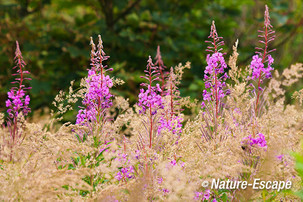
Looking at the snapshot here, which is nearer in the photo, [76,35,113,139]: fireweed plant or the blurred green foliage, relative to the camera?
[76,35,113,139]: fireweed plant

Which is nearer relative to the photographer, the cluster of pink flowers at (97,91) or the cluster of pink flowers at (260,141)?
the cluster of pink flowers at (260,141)

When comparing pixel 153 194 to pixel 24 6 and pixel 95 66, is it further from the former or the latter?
pixel 24 6

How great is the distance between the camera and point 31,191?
5.06 ft

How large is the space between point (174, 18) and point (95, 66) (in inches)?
138

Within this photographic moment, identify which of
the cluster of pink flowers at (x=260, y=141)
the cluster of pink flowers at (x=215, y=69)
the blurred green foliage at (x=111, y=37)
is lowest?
the cluster of pink flowers at (x=260, y=141)

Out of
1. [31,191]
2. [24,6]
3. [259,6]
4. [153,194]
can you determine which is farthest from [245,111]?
[259,6]

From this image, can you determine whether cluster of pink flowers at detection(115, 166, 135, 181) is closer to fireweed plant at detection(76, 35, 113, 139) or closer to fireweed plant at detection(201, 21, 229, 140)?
fireweed plant at detection(76, 35, 113, 139)

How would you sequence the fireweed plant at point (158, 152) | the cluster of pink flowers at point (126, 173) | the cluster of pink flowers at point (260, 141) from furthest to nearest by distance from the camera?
the cluster of pink flowers at point (126, 173) → the cluster of pink flowers at point (260, 141) → the fireweed plant at point (158, 152)

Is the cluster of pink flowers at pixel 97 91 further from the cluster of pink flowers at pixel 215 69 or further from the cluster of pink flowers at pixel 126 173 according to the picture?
the cluster of pink flowers at pixel 215 69

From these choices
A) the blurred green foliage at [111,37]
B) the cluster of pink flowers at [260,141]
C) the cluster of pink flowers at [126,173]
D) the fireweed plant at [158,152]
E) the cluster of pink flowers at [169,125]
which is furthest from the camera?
the blurred green foliage at [111,37]

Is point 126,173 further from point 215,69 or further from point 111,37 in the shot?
point 111,37

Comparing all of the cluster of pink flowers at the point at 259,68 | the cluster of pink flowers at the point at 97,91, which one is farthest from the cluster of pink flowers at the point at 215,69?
the cluster of pink flowers at the point at 97,91

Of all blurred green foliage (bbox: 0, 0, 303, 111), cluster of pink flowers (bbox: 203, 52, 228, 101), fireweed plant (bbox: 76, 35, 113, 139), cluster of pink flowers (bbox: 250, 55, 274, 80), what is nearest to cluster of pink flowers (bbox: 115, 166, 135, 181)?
fireweed plant (bbox: 76, 35, 113, 139)

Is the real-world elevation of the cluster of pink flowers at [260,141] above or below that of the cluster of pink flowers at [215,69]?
below
